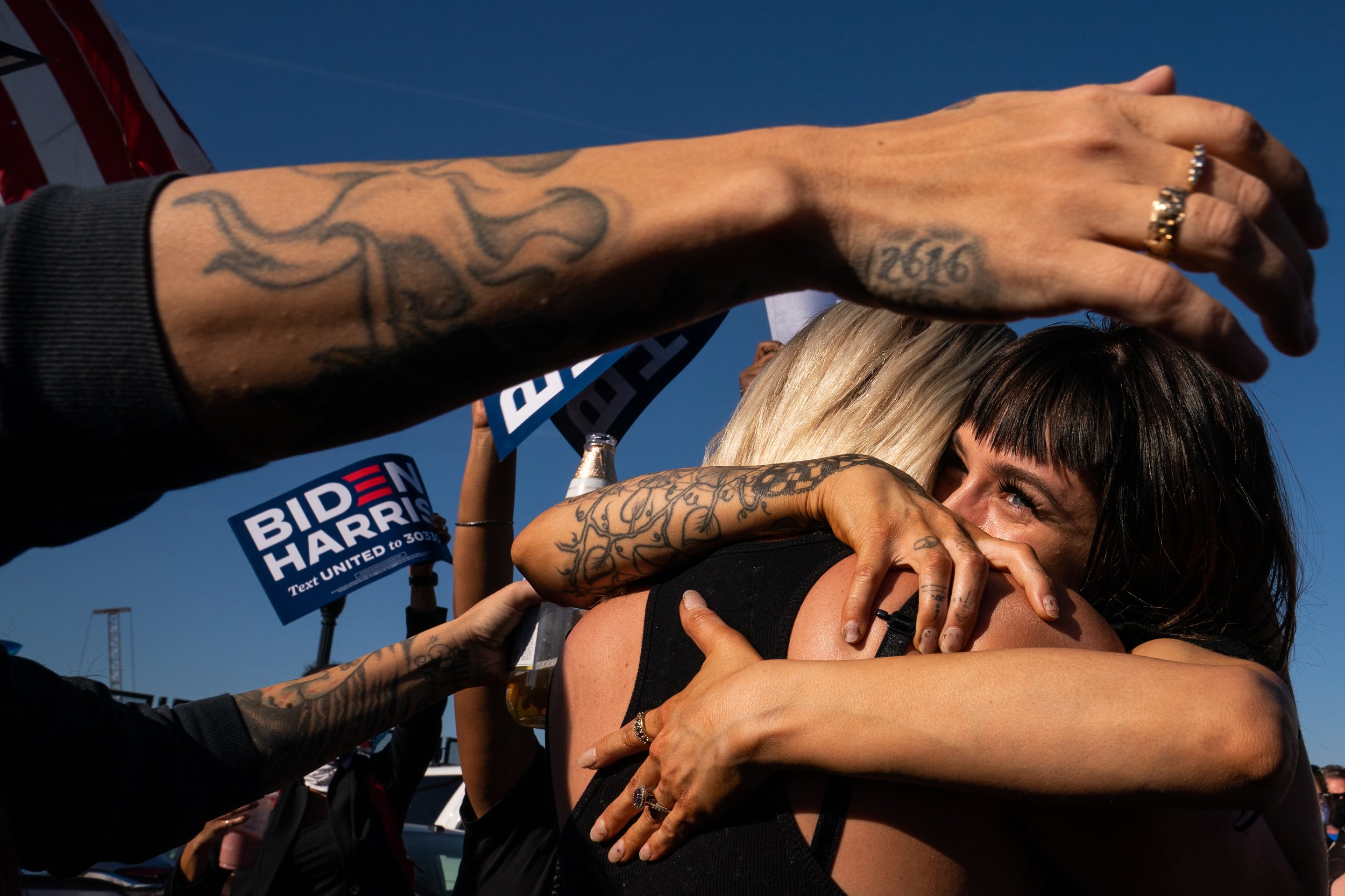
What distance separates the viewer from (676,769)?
1473mm

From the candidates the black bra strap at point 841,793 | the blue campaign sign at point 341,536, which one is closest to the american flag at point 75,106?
the blue campaign sign at point 341,536

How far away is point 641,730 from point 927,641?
0.52 meters

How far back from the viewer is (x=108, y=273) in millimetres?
837

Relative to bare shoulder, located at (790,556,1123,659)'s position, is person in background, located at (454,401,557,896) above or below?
below

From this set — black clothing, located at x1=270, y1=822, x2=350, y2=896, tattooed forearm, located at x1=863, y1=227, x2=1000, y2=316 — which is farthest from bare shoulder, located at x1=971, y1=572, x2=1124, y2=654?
black clothing, located at x1=270, y1=822, x2=350, y2=896

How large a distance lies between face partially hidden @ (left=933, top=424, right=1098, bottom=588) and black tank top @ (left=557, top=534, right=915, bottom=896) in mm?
797

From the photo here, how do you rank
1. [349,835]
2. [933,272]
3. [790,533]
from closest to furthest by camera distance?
[933,272]
[790,533]
[349,835]

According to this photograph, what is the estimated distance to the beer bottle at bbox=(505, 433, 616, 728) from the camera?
8.72 feet

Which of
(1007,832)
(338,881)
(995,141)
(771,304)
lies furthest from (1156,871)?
(338,881)

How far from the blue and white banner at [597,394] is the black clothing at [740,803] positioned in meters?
1.85

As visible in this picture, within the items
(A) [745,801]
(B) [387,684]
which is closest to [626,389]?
(B) [387,684]

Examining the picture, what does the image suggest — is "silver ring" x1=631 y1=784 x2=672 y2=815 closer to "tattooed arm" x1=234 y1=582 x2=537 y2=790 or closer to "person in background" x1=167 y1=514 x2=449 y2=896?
"tattooed arm" x1=234 y1=582 x2=537 y2=790

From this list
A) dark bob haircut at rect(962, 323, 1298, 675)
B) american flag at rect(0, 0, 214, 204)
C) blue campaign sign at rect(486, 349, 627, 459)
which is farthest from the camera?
american flag at rect(0, 0, 214, 204)

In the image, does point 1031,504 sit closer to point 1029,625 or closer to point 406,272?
point 1029,625
